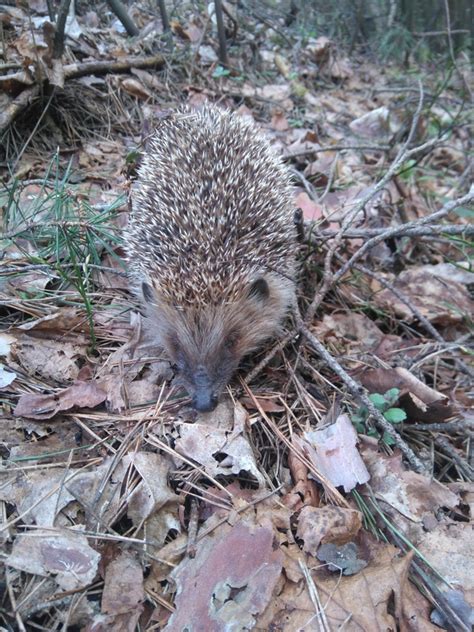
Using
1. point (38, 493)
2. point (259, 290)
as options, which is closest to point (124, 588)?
point (38, 493)

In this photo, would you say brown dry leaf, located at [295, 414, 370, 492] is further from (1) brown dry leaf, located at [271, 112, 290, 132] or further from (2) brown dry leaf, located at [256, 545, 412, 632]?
(1) brown dry leaf, located at [271, 112, 290, 132]

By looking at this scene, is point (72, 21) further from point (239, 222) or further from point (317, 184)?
point (239, 222)

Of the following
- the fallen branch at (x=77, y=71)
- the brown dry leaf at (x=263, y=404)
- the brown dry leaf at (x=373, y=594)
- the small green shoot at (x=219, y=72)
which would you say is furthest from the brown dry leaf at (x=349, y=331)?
the small green shoot at (x=219, y=72)

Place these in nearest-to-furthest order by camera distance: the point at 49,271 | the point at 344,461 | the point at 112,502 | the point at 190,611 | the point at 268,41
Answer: the point at 190,611, the point at 112,502, the point at 344,461, the point at 49,271, the point at 268,41

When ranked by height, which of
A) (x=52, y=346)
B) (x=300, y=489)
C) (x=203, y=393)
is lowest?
(x=300, y=489)

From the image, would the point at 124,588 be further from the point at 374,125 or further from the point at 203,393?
the point at 374,125

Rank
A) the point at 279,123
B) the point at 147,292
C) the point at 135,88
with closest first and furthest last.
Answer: the point at 147,292
the point at 135,88
the point at 279,123

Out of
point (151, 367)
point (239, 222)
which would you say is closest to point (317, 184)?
point (239, 222)
